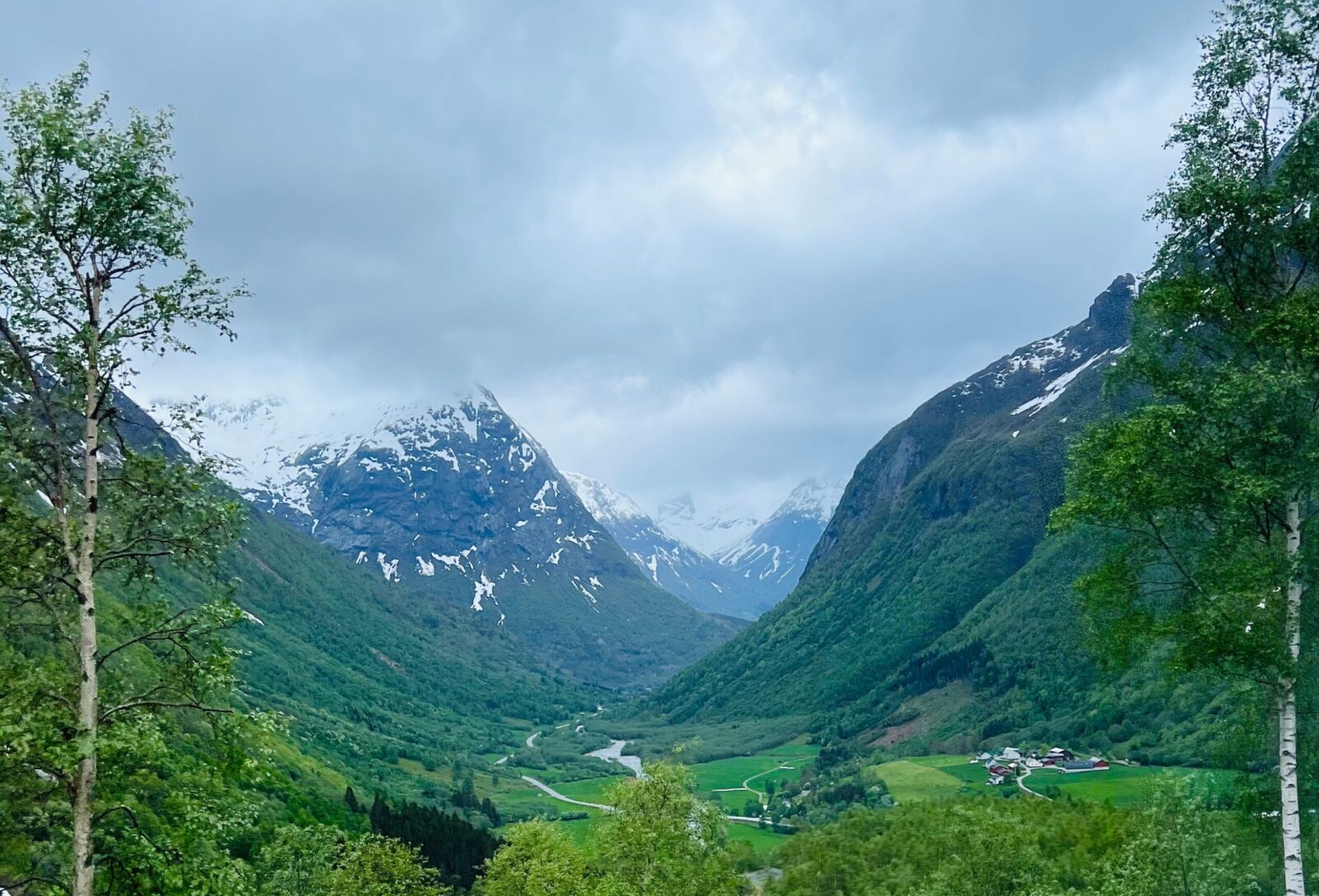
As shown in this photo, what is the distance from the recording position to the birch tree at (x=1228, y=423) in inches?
709

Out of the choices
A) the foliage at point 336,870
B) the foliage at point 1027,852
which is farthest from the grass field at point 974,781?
the foliage at point 336,870

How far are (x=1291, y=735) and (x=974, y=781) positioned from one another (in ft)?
562

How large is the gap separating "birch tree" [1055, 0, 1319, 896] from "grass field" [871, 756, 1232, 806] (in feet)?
378

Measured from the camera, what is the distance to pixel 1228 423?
1839cm

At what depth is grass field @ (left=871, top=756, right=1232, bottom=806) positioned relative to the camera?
136250 millimetres

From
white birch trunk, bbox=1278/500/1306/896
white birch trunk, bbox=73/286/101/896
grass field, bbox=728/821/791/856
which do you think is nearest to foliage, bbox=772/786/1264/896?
white birch trunk, bbox=1278/500/1306/896

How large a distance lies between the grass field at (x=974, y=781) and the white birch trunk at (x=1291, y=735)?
114838mm

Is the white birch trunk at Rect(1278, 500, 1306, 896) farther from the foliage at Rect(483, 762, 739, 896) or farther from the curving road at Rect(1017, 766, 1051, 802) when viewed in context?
the curving road at Rect(1017, 766, 1051, 802)

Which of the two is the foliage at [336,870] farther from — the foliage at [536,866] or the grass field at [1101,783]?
the grass field at [1101,783]

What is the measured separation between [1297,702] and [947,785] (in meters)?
167

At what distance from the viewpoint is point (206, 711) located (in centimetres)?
1595

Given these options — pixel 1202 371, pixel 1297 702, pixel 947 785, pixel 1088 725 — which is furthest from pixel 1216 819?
pixel 1088 725

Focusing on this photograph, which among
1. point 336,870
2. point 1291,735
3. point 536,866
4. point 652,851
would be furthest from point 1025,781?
point 1291,735

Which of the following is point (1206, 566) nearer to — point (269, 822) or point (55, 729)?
point (55, 729)
